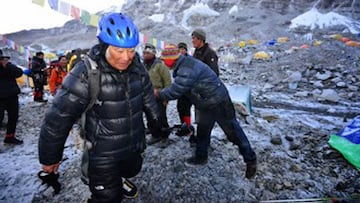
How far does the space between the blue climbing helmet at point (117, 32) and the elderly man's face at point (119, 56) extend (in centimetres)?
4

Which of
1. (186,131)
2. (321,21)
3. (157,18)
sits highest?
(157,18)

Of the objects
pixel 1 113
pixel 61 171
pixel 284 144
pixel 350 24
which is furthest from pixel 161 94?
pixel 350 24

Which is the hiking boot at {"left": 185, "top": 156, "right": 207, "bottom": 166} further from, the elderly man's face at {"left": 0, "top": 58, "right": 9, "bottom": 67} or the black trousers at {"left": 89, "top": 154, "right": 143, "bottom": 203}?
the elderly man's face at {"left": 0, "top": 58, "right": 9, "bottom": 67}

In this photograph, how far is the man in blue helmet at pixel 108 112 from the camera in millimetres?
1949

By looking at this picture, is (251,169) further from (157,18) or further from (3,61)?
(157,18)

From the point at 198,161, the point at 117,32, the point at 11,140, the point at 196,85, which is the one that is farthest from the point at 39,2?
the point at 117,32

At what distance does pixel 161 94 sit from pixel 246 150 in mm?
1461

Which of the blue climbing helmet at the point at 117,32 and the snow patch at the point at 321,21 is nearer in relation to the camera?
the blue climbing helmet at the point at 117,32

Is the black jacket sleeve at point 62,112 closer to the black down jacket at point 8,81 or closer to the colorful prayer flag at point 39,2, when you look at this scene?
the black down jacket at point 8,81

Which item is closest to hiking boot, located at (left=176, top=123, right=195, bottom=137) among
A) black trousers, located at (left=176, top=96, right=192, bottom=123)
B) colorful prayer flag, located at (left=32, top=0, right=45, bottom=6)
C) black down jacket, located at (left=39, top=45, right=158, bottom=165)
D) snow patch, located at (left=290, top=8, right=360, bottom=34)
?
A: black trousers, located at (left=176, top=96, right=192, bottom=123)

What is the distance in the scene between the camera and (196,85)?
3.40 m

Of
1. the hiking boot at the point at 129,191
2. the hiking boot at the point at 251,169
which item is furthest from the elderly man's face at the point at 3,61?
the hiking boot at the point at 251,169

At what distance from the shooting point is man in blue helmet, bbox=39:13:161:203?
195 cm

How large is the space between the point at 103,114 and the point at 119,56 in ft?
1.70
